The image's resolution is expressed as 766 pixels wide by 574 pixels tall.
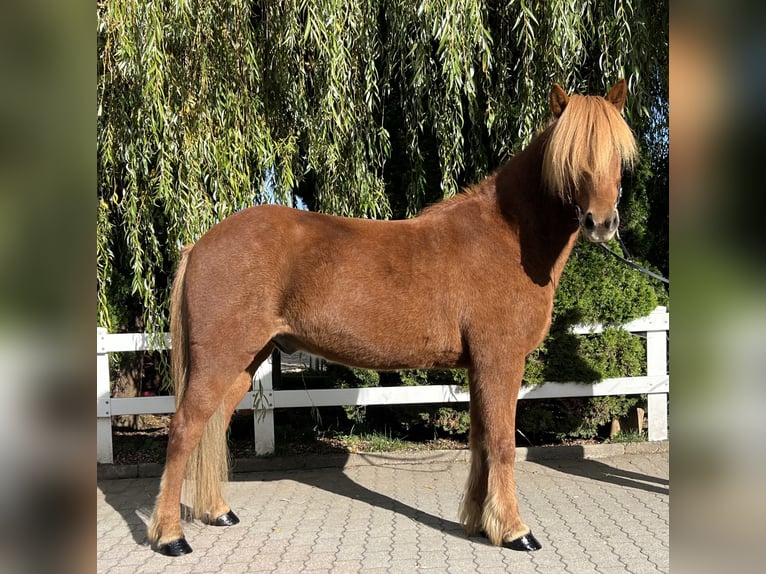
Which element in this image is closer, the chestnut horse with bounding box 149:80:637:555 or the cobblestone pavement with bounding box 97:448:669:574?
the cobblestone pavement with bounding box 97:448:669:574

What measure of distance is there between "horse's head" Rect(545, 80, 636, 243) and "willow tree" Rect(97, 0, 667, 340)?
1.58 m

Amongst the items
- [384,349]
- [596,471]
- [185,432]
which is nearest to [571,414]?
[596,471]

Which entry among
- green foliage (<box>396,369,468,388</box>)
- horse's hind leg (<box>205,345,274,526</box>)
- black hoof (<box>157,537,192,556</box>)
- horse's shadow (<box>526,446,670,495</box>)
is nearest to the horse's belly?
horse's hind leg (<box>205,345,274,526</box>)

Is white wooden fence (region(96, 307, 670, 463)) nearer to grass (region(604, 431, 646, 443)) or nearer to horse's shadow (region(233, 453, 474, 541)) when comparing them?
grass (region(604, 431, 646, 443))

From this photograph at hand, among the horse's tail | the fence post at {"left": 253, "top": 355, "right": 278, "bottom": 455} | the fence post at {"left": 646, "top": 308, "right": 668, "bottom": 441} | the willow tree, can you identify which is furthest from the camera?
the fence post at {"left": 646, "top": 308, "right": 668, "bottom": 441}

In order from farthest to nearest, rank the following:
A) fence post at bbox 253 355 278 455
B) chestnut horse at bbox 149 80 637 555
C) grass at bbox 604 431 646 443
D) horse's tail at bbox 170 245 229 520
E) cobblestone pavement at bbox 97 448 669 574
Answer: grass at bbox 604 431 646 443, fence post at bbox 253 355 278 455, horse's tail at bbox 170 245 229 520, chestnut horse at bbox 149 80 637 555, cobblestone pavement at bbox 97 448 669 574

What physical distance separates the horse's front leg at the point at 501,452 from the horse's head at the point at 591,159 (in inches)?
36.0

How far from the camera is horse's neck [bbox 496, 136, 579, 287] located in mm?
3059

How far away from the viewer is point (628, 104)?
4.30 metres

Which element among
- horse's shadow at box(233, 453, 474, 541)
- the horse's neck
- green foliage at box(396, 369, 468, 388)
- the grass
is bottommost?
horse's shadow at box(233, 453, 474, 541)

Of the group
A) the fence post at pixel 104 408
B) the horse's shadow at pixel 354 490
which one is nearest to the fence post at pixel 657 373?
the horse's shadow at pixel 354 490

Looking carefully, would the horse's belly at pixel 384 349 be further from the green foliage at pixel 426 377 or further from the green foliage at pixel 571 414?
the green foliage at pixel 571 414
